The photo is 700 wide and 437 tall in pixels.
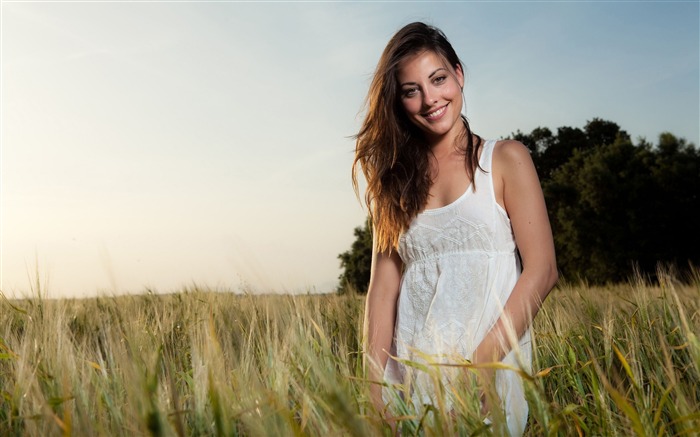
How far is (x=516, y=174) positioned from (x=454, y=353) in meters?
1.34

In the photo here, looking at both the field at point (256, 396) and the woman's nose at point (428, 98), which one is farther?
the woman's nose at point (428, 98)

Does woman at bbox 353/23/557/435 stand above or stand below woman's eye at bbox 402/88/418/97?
below

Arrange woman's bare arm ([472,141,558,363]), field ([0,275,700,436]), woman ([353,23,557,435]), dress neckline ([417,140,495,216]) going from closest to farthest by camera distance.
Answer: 1. field ([0,275,700,436])
2. woman's bare arm ([472,141,558,363])
3. woman ([353,23,557,435])
4. dress neckline ([417,140,495,216])

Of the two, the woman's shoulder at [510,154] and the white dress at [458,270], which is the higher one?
the woman's shoulder at [510,154]

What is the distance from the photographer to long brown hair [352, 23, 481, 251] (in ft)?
9.77

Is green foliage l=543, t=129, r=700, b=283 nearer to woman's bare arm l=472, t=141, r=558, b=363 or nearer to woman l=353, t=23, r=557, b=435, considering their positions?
woman l=353, t=23, r=557, b=435

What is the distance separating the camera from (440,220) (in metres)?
2.89

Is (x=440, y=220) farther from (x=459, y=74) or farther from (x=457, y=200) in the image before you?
(x=459, y=74)

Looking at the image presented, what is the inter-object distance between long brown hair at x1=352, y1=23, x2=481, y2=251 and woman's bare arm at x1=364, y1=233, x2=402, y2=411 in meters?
0.08

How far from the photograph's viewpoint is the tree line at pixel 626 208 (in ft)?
79.7

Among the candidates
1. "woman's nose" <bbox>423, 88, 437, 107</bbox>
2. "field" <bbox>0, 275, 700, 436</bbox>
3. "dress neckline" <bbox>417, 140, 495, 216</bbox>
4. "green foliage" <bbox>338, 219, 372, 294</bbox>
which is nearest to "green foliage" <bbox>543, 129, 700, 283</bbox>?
"green foliage" <bbox>338, 219, 372, 294</bbox>

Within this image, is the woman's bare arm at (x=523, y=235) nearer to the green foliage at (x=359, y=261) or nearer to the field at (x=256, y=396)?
the field at (x=256, y=396)

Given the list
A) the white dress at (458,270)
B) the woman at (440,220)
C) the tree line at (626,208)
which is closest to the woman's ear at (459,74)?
the woman at (440,220)

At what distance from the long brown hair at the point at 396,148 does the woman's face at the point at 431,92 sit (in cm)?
5
